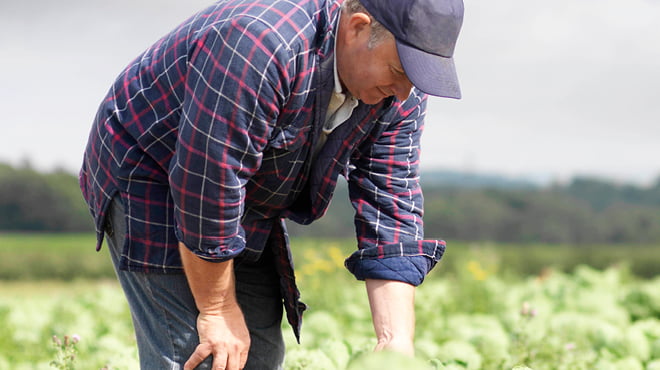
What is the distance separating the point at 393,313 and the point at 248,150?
603 millimetres

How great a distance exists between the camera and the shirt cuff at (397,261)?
1915 millimetres

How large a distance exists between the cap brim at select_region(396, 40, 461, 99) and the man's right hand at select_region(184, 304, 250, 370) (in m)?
0.71

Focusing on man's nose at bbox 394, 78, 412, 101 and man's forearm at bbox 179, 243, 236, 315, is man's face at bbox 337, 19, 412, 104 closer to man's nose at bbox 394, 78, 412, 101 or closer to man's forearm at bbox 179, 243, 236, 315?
man's nose at bbox 394, 78, 412, 101

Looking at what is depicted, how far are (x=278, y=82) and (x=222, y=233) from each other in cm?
34

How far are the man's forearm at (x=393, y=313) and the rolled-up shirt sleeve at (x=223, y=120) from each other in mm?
480

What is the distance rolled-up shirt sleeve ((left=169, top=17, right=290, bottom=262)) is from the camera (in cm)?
150

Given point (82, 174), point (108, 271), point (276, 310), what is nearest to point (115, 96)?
point (82, 174)

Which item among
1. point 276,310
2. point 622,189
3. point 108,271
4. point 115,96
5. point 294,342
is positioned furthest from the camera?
point 622,189

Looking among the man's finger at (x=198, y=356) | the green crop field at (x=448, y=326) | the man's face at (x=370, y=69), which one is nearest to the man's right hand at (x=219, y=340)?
the man's finger at (x=198, y=356)

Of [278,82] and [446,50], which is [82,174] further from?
[446,50]

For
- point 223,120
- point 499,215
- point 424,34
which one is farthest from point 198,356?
point 499,215

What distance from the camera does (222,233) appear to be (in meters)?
1.62

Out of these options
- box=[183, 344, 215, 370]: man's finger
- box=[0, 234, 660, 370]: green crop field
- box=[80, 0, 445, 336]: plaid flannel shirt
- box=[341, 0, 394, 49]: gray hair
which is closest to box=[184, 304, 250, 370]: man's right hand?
box=[183, 344, 215, 370]: man's finger

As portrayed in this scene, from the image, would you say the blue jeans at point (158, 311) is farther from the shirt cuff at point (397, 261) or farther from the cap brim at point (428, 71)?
the cap brim at point (428, 71)
